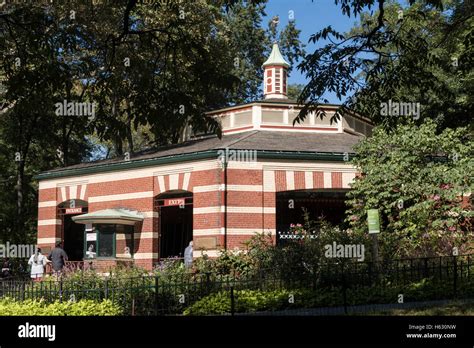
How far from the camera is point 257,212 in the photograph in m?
24.2

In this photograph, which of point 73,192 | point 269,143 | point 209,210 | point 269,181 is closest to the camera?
point 209,210

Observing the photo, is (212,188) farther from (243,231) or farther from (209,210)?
(243,231)

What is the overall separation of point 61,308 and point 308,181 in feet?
45.2

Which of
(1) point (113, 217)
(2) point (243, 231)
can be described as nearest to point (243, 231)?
(2) point (243, 231)

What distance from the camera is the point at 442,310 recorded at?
1198cm

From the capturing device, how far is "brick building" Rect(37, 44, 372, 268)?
79.1ft

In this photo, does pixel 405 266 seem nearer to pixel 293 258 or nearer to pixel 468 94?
pixel 293 258

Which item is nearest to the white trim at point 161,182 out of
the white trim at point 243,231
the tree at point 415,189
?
the white trim at point 243,231

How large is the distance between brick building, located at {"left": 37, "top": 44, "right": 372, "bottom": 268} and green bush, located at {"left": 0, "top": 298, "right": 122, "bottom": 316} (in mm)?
10058

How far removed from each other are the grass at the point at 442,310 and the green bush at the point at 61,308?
533 centimetres

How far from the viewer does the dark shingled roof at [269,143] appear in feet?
83.4

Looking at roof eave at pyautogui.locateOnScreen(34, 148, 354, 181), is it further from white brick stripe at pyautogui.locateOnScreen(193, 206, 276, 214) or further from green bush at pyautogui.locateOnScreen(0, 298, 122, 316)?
green bush at pyautogui.locateOnScreen(0, 298, 122, 316)

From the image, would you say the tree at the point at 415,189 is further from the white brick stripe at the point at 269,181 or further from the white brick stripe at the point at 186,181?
the white brick stripe at the point at 186,181
